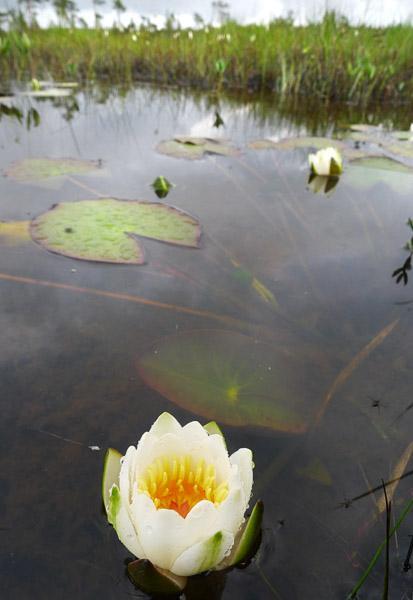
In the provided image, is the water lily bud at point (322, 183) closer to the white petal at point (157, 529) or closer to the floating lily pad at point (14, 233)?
the floating lily pad at point (14, 233)

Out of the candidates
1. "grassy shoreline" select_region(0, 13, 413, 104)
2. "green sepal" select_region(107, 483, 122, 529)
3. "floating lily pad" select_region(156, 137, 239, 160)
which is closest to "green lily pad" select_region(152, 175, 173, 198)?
"floating lily pad" select_region(156, 137, 239, 160)

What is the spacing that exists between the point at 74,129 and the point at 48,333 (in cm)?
267

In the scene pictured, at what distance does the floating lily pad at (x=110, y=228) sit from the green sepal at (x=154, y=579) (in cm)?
103

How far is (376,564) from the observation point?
77cm

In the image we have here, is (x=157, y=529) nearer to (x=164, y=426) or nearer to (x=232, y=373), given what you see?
(x=164, y=426)

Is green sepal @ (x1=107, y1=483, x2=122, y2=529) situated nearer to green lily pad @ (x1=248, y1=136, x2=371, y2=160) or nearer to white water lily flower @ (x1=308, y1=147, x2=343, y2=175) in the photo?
white water lily flower @ (x1=308, y1=147, x2=343, y2=175)

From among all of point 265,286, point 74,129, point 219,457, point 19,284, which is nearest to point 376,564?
point 219,457

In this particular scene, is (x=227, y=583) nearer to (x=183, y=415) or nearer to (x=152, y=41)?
(x=183, y=415)

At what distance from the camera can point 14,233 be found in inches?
68.4

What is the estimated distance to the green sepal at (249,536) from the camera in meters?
0.71

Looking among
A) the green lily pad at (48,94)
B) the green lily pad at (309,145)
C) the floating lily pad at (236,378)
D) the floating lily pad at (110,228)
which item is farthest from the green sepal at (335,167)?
the green lily pad at (48,94)

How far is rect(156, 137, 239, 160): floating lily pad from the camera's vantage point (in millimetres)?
2809

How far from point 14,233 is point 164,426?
1.24 metres

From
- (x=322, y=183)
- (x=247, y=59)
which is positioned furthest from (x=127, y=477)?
(x=247, y=59)
